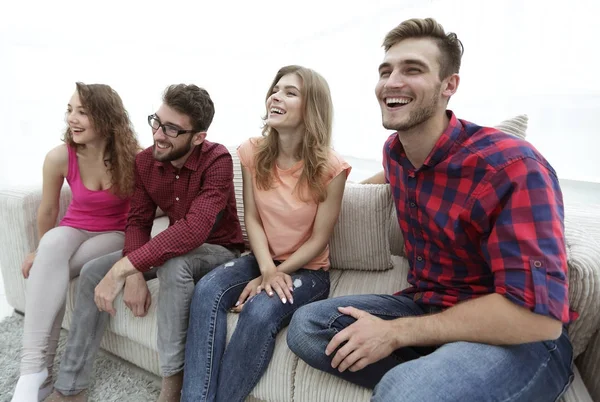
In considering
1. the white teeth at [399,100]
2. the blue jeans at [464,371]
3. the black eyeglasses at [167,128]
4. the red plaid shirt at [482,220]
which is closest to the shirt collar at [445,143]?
the red plaid shirt at [482,220]

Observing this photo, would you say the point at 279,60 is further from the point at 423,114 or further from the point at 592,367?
the point at 592,367

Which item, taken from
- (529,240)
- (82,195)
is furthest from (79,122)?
(529,240)

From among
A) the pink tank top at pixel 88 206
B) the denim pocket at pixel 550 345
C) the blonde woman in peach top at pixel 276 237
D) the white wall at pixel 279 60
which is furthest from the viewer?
the white wall at pixel 279 60

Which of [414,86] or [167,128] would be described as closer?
[414,86]

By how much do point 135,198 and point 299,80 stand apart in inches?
29.4

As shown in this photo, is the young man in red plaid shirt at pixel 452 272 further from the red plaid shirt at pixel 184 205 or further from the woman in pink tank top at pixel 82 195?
the woman in pink tank top at pixel 82 195

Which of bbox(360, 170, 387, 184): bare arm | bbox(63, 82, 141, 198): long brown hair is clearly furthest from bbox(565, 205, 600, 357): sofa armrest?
bbox(63, 82, 141, 198): long brown hair

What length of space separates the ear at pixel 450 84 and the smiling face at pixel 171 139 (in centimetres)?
84

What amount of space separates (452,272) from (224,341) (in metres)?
0.67

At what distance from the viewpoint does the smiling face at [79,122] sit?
1477mm

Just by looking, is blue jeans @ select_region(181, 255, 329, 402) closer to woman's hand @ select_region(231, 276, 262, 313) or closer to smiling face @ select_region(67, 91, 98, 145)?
woman's hand @ select_region(231, 276, 262, 313)

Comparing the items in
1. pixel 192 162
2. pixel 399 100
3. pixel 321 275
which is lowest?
pixel 321 275

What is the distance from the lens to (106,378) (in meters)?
1.44

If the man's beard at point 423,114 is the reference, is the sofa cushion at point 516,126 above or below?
below
